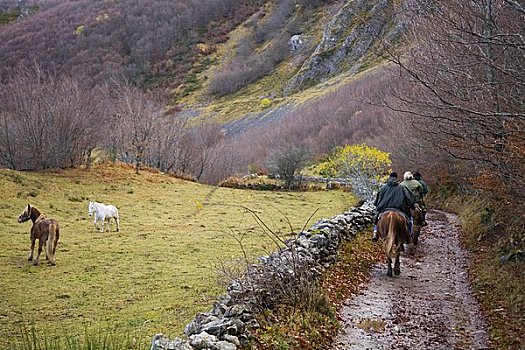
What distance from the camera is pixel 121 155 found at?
38.9 meters

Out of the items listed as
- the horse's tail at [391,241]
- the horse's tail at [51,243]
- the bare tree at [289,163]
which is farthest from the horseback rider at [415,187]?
the bare tree at [289,163]

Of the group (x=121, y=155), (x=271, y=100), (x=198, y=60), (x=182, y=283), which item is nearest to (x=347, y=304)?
(x=182, y=283)

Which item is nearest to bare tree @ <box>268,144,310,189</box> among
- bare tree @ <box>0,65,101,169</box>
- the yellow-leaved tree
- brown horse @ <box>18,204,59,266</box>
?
the yellow-leaved tree

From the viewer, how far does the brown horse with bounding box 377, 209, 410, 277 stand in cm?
1002

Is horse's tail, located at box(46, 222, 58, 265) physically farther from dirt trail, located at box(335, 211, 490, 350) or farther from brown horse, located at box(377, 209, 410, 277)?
brown horse, located at box(377, 209, 410, 277)

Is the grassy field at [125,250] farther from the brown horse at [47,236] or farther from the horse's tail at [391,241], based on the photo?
the horse's tail at [391,241]

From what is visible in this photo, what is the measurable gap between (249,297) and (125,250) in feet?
33.5

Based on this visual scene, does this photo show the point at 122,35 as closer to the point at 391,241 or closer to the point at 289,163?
the point at 289,163

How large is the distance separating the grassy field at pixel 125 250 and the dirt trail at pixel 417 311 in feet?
6.82

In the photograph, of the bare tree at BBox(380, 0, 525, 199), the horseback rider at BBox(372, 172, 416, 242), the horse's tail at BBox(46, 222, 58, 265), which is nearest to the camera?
the bare tree at BBox(380, 0, 525, 199)

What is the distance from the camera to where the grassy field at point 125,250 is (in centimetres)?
943

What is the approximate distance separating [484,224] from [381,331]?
7.93m

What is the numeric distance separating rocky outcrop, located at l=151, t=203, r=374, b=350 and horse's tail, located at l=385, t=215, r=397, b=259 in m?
1.29

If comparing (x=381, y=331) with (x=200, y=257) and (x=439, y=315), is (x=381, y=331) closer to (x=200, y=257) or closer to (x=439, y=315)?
(x=439, y=315)
